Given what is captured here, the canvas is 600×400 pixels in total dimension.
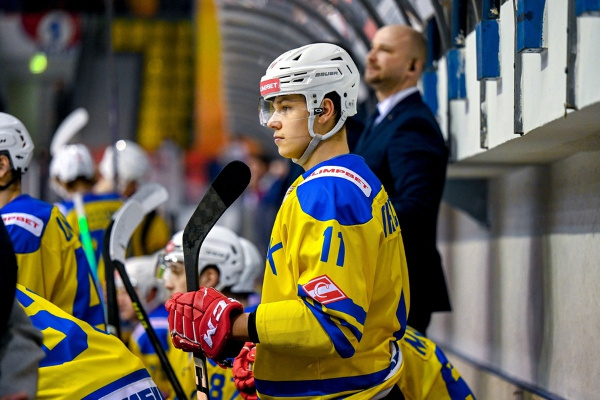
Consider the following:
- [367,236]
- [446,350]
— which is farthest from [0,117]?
[446,350]

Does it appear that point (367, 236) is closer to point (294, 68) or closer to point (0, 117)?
point (294, 68)

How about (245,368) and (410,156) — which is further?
(410,156)

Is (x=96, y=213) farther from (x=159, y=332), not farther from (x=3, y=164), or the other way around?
(x=3, y=164)

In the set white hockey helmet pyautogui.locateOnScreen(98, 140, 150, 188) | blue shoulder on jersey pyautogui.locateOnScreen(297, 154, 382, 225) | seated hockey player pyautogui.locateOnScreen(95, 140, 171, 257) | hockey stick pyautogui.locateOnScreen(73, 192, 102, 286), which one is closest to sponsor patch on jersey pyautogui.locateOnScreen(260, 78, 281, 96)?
blue shoulder on jersey pyautogui.locateOnScreen(297, 154, 382, 225)

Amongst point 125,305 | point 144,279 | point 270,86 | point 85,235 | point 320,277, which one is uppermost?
point 270,86

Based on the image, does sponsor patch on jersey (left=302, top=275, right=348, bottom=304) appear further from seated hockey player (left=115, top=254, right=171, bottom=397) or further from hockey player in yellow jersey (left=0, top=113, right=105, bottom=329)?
seated hockey player (left=115, top=254, right=171, bottom=397)

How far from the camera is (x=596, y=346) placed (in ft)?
12.7

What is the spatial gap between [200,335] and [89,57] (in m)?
11.4

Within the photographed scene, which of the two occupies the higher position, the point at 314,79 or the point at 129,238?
the point at 314,79

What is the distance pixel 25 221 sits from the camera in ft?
13.2

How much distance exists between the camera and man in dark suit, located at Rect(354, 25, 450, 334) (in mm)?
4160

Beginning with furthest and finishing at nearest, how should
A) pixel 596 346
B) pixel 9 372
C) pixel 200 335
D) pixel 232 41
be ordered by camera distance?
pixel 232 41
pixel 596 346
pixel 200 335
pixel 9 372

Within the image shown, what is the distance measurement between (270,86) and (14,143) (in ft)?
5.23

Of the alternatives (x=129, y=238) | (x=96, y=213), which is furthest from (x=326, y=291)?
(x=96, y=213)
